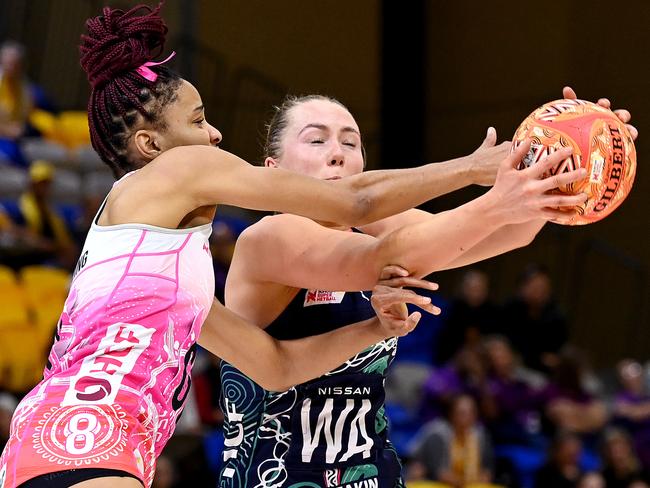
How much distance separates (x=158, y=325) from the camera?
2.71 metres

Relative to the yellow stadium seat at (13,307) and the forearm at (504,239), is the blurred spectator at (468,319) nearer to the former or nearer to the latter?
the yellow stadium seat at (13,307)

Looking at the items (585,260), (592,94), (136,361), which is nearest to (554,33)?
(592,94)

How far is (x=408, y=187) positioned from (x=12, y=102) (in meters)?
7.73

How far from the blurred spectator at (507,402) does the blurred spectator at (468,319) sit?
11.0 inches

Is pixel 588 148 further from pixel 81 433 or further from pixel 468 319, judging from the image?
pixel 468 319

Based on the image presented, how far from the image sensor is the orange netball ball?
269 centimetres

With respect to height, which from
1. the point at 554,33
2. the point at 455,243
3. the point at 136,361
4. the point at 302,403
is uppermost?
the point at 554,33

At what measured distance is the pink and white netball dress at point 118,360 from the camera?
2.58 meters

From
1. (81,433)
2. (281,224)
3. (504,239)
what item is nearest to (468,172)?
(504,239)

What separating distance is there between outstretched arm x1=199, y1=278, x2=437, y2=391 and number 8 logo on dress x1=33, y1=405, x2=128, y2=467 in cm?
70

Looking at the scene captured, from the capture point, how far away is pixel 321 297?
3.46 m

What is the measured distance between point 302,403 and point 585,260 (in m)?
9.32

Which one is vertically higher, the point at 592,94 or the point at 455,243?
the point at 592,94

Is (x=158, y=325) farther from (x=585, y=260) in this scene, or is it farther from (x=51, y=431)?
(x=585, y=260)
